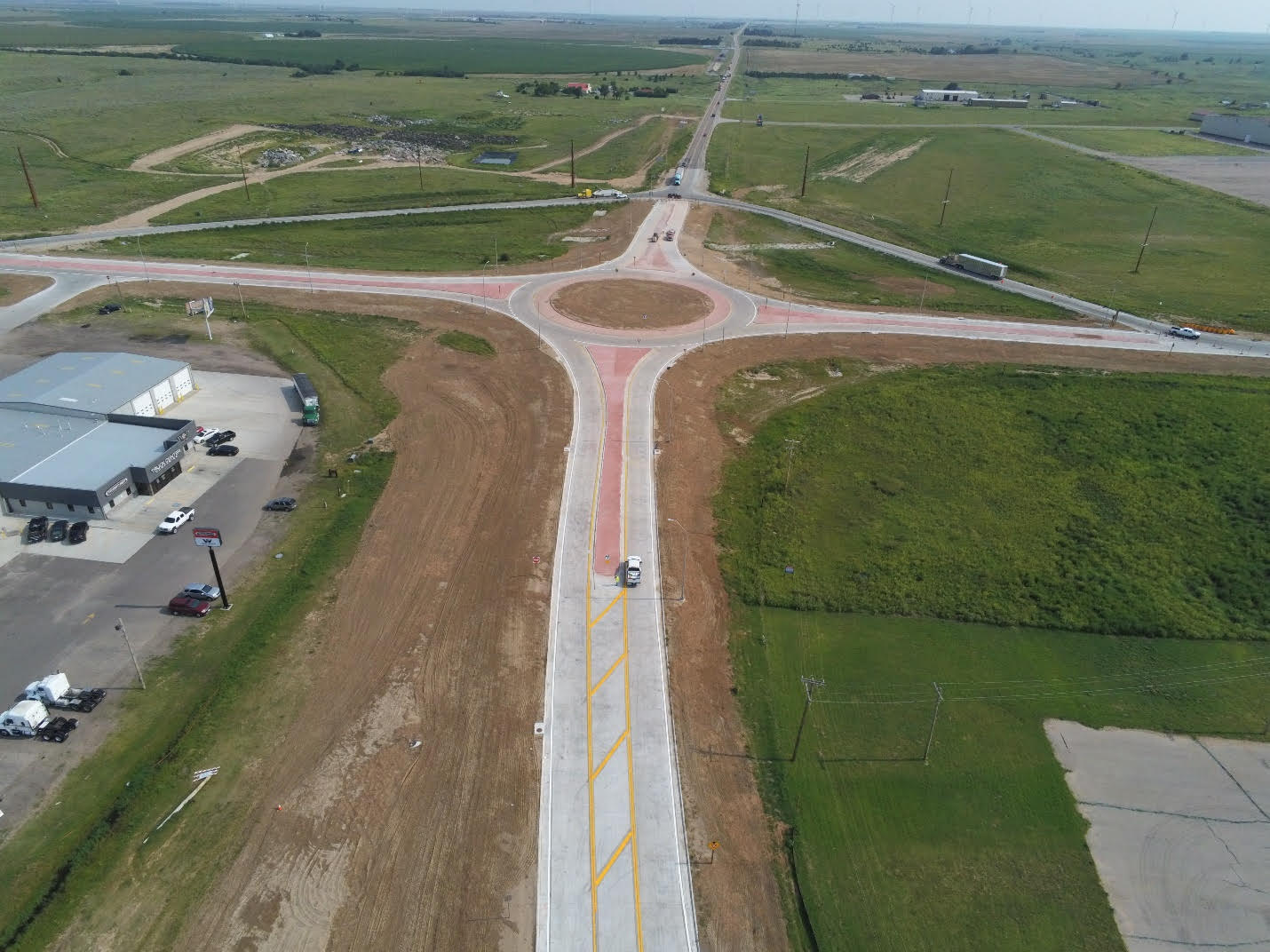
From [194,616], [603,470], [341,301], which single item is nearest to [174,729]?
[194,616]

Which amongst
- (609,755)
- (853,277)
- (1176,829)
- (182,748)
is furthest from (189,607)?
(853,277)

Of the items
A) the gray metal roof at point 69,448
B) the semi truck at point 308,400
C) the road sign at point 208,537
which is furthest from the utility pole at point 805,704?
the gray metal roof at point 69,448

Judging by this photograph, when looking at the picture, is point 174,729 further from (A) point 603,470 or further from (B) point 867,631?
(B) point 867,631

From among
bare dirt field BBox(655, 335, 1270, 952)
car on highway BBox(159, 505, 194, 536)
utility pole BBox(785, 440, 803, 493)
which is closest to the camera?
bare dirt field BBox(655, 335, 1270, 952)

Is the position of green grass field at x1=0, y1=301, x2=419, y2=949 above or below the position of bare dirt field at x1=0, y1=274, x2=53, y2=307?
below

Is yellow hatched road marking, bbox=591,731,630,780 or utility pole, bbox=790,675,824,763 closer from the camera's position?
yellow hatched road marking, bbox=591,731,630,780

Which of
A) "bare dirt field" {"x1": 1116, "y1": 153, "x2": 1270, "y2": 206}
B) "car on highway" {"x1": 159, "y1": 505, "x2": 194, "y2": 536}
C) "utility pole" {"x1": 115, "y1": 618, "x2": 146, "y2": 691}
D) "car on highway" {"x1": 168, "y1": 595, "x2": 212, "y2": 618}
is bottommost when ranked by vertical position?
"utility pole" {"x1": 115, "y1": 618, "x2": 146, "y2": 691}

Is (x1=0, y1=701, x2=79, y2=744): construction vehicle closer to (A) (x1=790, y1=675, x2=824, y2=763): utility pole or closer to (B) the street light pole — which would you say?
(B) the street light pole

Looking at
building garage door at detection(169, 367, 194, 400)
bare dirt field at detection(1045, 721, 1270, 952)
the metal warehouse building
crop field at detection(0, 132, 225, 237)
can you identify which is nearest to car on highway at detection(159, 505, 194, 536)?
the metal warehouse building
